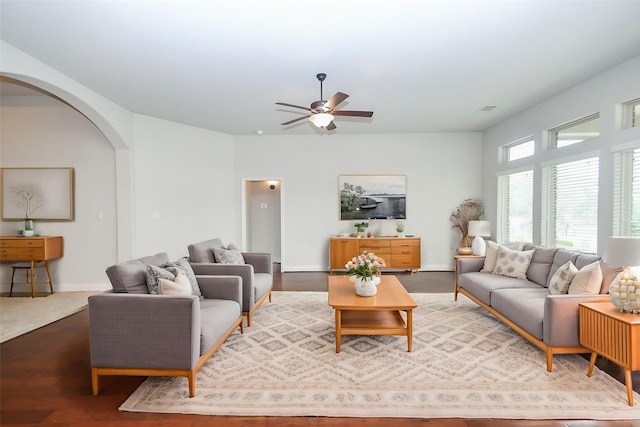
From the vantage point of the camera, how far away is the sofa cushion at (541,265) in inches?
151

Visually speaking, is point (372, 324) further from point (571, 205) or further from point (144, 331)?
point (571, 205)

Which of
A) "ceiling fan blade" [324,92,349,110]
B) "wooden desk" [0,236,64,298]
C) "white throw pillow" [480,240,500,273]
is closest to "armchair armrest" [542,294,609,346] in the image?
"white throw pillow" [480,240,500,273]

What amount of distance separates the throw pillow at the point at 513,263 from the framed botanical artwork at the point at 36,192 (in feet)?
22.1

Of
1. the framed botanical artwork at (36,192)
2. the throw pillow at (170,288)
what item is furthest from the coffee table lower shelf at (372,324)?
the framed botanical artwork at (36,192)

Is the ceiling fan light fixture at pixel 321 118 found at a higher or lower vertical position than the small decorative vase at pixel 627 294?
higher

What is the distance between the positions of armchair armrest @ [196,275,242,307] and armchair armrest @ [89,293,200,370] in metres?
0.92

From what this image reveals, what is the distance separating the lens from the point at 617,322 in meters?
2.29

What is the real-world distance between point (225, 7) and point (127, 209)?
3.93 metres

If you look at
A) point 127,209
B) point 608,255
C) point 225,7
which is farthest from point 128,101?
point 608,255

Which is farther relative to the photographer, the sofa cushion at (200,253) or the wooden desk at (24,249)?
the wooden desk at (24,249)

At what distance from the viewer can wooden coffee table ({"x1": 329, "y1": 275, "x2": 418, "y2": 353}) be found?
303cm

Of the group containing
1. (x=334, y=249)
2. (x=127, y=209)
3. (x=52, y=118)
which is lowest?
(x=334, y=249)

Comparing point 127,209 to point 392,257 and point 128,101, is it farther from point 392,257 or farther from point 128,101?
point 392,257

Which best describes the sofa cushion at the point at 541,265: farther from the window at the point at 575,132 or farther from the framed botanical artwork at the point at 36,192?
the framed botanical artwork at the point at 36,192
